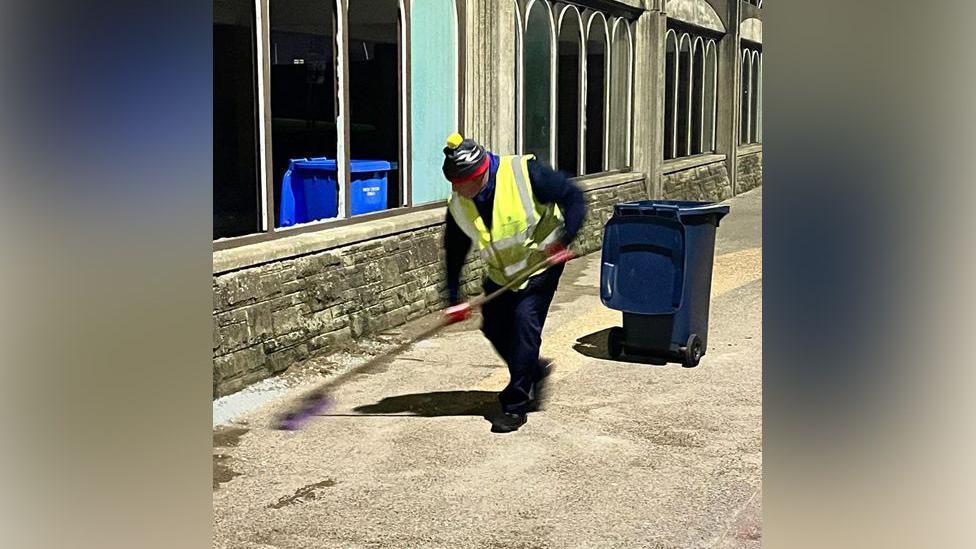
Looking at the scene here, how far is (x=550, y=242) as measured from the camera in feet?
19.3

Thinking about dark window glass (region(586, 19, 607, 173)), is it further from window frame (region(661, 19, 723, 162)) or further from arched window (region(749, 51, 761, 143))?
arched window (region(749, 51, 761, 143))

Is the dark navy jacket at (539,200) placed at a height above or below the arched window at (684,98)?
below

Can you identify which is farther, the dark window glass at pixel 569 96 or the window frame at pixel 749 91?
the window frame at pixel 749 91

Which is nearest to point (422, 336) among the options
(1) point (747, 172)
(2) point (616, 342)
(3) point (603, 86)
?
(2) point (616, 342)

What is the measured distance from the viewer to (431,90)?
9023 mm

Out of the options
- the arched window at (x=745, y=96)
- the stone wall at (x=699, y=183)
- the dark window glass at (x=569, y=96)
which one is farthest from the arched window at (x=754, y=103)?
the dark window glass at (x=569, y=96)

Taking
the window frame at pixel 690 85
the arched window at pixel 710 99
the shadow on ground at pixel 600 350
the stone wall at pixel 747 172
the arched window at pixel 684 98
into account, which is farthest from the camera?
the stone wall at pixel 747 172

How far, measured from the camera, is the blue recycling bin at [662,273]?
693 cm

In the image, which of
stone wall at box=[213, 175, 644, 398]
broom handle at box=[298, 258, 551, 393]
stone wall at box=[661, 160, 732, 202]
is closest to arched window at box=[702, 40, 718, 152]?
stone wall at box=[661, 160, 732, 202]

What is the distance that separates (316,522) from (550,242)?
214cm

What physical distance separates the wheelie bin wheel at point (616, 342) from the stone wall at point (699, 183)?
26.2 feet

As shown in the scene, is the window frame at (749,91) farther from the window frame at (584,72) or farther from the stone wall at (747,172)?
the window frame at (584,72)
